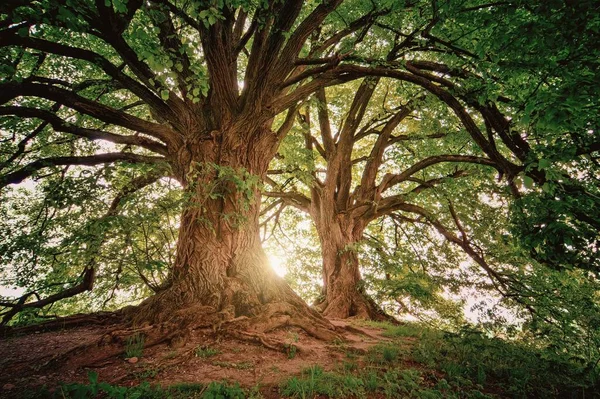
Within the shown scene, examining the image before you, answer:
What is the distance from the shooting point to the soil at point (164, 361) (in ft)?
9.53

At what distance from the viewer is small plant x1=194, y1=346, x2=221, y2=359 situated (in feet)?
11.3

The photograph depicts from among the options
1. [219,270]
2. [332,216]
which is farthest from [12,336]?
[332,216]

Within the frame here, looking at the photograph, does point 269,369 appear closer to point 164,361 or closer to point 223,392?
point 223,392

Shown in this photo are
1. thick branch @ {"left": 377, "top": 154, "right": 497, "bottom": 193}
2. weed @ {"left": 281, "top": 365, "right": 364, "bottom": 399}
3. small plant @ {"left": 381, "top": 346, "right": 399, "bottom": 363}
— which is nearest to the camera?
weed @ {"left": 281, "top": 365, "right": 364, "bottom": 399}

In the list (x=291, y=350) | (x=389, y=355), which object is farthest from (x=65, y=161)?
(x=389, y=355)

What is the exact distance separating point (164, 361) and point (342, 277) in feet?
17.7

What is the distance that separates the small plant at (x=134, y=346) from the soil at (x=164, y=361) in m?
0.06

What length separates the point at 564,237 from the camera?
9.26 feet

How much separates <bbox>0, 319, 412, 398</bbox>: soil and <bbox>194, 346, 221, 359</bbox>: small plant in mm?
28

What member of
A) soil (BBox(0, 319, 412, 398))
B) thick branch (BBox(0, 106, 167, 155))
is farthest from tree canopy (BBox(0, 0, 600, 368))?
soil (BBox(0, 319, 412, 398))

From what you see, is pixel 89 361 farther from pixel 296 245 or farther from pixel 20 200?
pixel 296 245

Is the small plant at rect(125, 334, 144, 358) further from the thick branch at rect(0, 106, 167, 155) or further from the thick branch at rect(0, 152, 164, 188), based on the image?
the thick branch at rect(0, 106, 167, 155)

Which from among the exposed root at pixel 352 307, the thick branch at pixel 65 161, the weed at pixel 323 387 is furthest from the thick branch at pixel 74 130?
the exposed root at pixel 352 307

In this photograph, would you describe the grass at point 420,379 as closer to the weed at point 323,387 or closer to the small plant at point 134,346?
the weed at point 323,387
